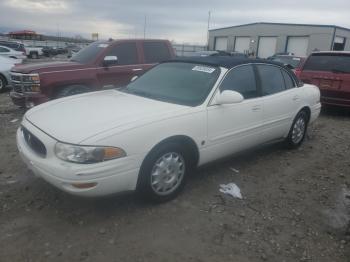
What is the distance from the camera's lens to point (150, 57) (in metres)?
8.45

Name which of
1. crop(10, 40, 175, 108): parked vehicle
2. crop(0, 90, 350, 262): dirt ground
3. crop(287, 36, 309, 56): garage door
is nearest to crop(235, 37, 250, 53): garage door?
crop(287, 36, 309, 56): garage door

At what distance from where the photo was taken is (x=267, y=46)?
4056 centimetres

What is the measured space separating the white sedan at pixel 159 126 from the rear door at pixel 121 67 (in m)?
2.79

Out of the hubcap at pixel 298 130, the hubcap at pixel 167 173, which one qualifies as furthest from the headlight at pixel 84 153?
the hubcap at pixel 298 130

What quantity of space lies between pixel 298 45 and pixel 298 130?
1368 inches

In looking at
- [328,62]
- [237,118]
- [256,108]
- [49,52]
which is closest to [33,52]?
[49,52]

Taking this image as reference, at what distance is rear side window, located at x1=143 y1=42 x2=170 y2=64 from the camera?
8406mm

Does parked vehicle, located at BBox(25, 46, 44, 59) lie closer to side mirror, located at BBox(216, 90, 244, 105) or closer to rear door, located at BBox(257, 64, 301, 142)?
rear door, located at BBox(257, 64, 301, 142)

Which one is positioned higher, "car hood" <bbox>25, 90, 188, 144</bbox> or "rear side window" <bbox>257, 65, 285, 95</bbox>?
"rear side window" <bbox>257, 65, 285, 95</bbox>

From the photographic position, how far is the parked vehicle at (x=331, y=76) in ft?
27.1

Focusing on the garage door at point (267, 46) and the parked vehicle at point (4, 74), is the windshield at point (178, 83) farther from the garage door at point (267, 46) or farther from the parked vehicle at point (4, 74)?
the garage door at point (267, 46)

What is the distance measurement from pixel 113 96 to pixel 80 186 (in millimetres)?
1657

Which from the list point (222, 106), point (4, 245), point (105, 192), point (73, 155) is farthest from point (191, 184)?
point (4, 245)

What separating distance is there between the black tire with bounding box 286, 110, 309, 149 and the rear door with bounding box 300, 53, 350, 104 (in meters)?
2.83
